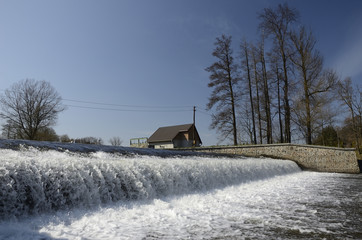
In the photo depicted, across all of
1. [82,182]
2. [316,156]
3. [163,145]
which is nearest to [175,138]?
[163,145]

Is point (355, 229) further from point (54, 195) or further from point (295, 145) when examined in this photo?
point (295, 145)

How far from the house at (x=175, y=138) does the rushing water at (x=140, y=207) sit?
30.3 m

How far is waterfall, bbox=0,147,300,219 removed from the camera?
373 cm

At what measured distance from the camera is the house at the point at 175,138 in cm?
3677

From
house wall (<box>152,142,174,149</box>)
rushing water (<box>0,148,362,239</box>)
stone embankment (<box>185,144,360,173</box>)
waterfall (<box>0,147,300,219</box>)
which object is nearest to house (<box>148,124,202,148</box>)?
house wall (<box>152,142,174,149</box>)

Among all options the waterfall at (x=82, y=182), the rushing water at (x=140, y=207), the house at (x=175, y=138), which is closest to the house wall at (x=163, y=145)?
the house at (x=175, y=138)

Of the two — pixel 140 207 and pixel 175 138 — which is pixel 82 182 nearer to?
pixel 140 207

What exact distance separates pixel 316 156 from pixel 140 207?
1497 cm

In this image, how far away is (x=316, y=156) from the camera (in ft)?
53.3

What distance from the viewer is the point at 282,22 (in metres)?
19.9

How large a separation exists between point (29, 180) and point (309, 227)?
434 centimetres

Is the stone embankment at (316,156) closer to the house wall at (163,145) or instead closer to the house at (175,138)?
the house at (175,138)

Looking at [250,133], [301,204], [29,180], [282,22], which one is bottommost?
[301,204]

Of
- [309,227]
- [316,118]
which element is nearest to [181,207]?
[309,227]
